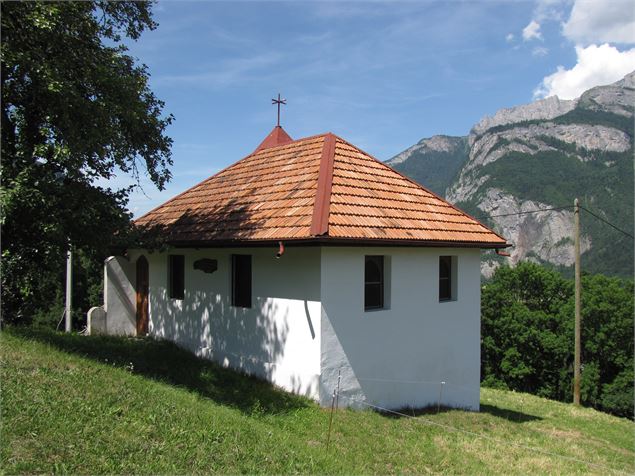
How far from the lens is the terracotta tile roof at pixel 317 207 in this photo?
9.31 meters

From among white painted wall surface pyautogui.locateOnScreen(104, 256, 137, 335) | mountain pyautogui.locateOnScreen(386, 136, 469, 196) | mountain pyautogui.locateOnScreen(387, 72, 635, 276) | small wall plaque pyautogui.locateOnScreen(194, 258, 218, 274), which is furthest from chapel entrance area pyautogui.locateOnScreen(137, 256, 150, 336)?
mountain pyautogui.locateOnScreen(386, 136, 469, 196)

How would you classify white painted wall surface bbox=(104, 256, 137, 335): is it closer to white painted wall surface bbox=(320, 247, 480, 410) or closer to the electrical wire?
white painted wall surface bbox=(320, 247, 480, 410)

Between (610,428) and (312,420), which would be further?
(610,428)

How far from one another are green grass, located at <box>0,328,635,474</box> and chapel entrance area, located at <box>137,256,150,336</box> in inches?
146

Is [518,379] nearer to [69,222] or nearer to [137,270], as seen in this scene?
[137,270]

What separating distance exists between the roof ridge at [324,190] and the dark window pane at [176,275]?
4456mm

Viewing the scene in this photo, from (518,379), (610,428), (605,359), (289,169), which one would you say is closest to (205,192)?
(289,169)

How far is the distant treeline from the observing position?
33.6m

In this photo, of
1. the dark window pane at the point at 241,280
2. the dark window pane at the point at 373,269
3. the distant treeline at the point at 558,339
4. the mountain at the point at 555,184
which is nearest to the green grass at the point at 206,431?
the dark window pane at the point at 241,280

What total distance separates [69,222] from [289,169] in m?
5.25

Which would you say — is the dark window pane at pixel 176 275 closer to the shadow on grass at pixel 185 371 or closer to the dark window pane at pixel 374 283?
the shadow on grass at pixel 185 371

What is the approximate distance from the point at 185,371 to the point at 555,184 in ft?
376

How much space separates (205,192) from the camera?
46.0ft

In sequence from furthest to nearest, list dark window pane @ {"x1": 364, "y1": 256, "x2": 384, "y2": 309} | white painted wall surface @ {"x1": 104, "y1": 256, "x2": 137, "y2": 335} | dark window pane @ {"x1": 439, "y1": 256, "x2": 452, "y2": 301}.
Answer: white painted wall surface @ {"x1": 104, "y1": 256, "x2": 137, "y2": 335}, dark window pane @ {"x1": 439, "y1": 256, "x2": 452, "y2": 301}, dark window pane @ {"x1": 364, "y1": 256, "x2": 384, "y2": 309}
